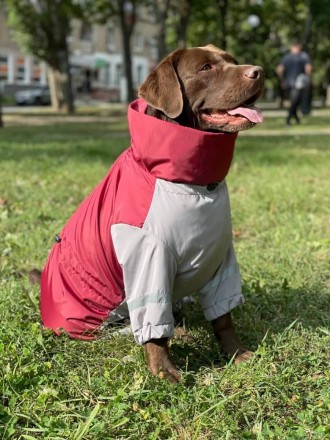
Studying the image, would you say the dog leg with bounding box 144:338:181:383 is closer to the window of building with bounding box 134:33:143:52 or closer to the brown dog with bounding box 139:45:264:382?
the brown dog with bounding box 139:45:264:382

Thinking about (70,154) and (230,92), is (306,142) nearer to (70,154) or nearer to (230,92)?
(70,154)

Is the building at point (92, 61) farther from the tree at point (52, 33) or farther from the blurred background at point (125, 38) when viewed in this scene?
the tree at point (52, 33)

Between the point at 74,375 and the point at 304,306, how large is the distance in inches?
62.1

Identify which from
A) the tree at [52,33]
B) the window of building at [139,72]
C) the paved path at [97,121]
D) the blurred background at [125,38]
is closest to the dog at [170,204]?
the paved path at [97,121]

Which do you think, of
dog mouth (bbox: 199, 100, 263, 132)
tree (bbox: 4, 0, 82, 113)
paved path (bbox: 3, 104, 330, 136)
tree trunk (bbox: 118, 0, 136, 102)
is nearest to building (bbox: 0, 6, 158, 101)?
tree (bbox: 4, 0, 82, 113)

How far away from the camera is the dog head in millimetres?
2674

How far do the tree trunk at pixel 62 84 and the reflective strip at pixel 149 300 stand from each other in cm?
2334

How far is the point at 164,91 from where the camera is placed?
268cm

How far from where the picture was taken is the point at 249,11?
2978 centimetres

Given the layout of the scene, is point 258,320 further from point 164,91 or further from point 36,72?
point 36,72

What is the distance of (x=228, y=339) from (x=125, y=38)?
74.3ft

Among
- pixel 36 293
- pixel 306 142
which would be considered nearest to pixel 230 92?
pixel 36 293

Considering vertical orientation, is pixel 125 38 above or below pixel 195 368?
above

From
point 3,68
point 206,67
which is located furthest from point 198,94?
point 3,68
